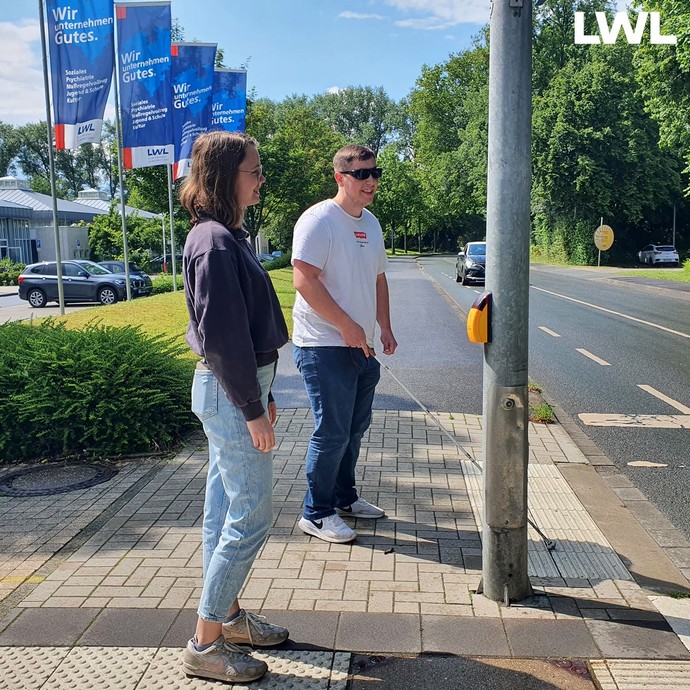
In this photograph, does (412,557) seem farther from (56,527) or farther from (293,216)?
(293,216)

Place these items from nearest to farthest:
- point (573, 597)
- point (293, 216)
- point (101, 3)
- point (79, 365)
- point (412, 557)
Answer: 1. point (573, 597)
2. point (412, 557)
3. point (79, 365)
4. point (101, 3)
5. point (293, 216)

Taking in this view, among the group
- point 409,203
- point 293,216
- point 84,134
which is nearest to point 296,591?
point 84,134

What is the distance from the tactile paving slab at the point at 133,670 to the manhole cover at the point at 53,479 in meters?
2.27

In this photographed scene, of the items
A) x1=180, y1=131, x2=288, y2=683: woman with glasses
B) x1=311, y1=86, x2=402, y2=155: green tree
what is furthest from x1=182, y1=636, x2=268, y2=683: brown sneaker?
x1=311, y1=86, x2=402, y2=155: green tree

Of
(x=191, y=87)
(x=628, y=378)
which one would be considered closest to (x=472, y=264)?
(x=191, y=87)

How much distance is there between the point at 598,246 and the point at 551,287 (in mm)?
18553

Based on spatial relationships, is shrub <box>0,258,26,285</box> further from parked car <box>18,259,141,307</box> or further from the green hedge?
the green hedge

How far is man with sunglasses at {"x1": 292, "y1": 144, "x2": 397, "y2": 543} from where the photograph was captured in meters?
3.95

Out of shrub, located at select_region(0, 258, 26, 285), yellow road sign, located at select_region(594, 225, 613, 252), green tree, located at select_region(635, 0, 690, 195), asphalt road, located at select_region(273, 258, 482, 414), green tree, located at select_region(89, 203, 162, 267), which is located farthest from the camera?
yellow road sign, located at select_region(594, 225, 613, 252)

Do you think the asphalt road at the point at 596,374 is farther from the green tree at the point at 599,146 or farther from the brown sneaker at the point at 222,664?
the green tree at the point at 599,146

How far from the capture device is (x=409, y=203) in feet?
242

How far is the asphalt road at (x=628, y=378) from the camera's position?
19.7 feet

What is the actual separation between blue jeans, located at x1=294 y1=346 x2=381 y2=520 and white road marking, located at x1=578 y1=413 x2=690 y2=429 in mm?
3955

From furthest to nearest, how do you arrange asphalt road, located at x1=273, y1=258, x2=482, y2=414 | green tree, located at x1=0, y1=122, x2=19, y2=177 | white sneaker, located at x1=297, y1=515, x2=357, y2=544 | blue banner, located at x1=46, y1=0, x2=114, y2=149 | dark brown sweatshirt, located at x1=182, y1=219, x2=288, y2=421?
green tree, located at x1=0, y1=122, x2=19, y2=177 → blue banner, located at x1=46, y1=0, x2=114, y2=149 → asphalt road, located at x1=273, y1=258, x2=482, y2=414 → white sneaker, located at x1=297, y1=515, x2=357, y2=544 → dark brown sweatshirt, located at x1=182, y1=219, x2=288, y2=421
